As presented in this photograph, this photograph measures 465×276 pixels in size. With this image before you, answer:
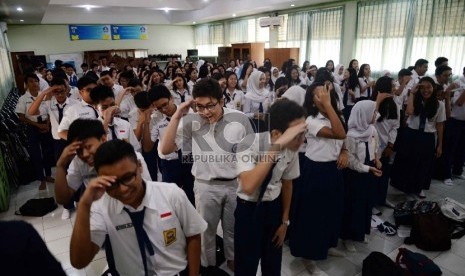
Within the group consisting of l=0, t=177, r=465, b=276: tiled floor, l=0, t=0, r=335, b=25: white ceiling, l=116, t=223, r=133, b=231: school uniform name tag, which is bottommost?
l=0, t=177, r=465, b=276: tiled floor

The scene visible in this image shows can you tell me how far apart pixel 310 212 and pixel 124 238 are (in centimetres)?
159

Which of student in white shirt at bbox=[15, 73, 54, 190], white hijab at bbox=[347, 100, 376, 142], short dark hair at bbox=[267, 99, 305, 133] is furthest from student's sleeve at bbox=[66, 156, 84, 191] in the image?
student in white shirt at bbox=[15, 73, 54, 190]

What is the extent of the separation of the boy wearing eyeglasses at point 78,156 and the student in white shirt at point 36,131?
274 cm

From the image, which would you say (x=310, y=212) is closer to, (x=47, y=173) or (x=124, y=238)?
(x=124, y=238)

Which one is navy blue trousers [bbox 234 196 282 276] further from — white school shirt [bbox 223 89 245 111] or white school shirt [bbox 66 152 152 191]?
white school shirt [bbox 223 89 245 111]

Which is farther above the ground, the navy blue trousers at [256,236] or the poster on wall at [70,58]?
the poster on wall at [70,58]

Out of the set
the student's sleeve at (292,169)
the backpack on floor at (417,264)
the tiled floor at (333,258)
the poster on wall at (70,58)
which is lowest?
the tiled floor at (333,258)

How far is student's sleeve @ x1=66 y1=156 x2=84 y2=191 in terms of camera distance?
6.38ft

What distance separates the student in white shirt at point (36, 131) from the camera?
4184mm

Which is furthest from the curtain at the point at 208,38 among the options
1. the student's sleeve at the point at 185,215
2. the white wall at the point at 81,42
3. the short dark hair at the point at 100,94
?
the student's sleeve at the point at 185,215

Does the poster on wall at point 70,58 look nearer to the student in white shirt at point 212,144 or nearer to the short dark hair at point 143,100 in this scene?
the short dark hair at point 143,100

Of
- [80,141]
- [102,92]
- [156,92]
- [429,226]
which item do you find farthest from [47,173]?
[429,226]

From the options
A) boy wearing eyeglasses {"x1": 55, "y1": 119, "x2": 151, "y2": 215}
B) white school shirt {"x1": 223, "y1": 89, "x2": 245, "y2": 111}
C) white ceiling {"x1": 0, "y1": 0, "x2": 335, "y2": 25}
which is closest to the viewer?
boy wearing eyeglasses {"x1": 55, "y1": 119, "x2": 151, "y2": 215}

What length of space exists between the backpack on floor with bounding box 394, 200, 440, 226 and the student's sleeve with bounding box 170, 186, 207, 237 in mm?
2670
